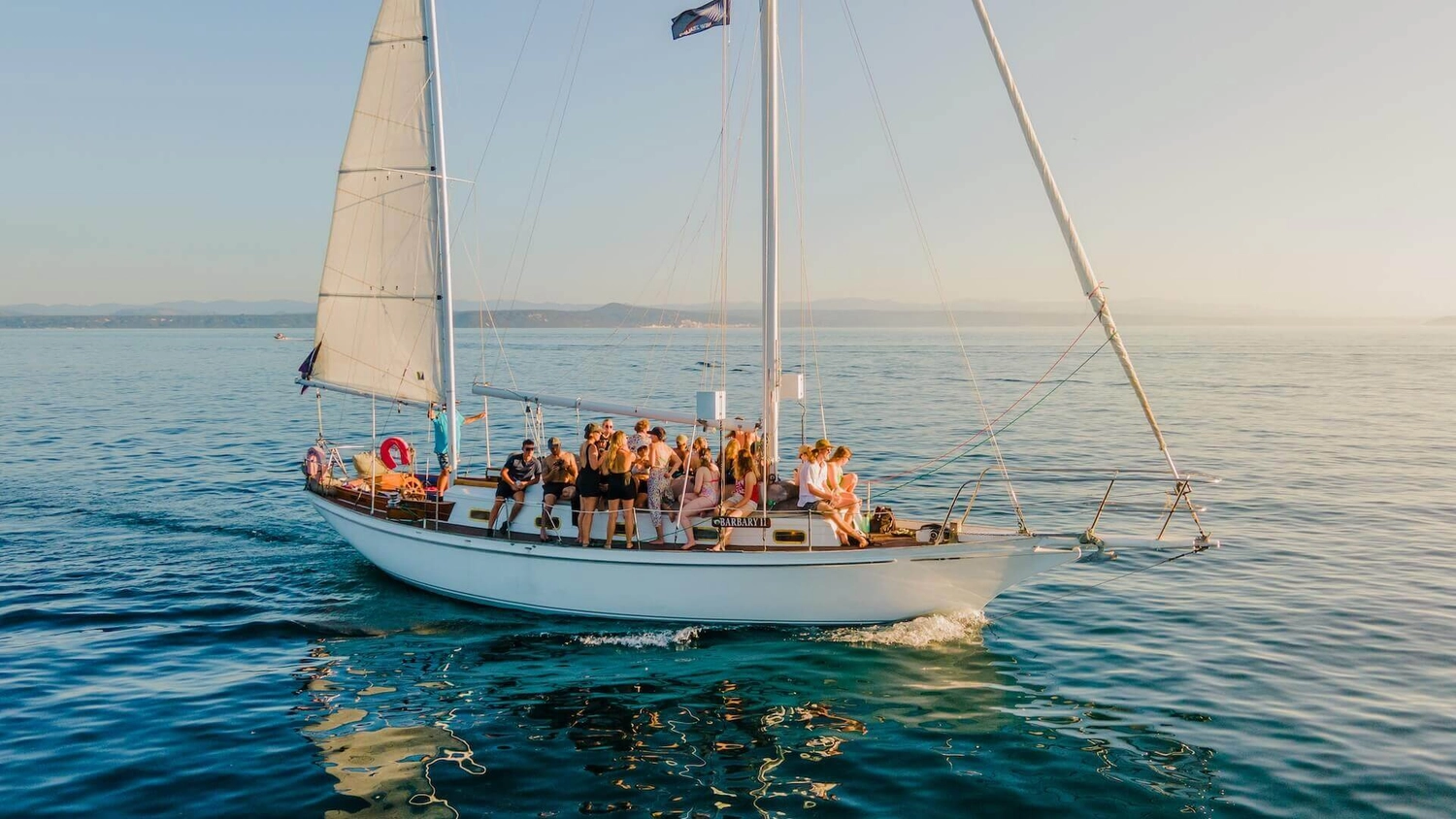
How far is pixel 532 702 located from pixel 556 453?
15.6ft

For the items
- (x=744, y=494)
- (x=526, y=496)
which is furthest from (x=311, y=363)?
(x=744, y=494)

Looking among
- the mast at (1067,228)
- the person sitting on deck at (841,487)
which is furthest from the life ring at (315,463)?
the mast at (1067,228)

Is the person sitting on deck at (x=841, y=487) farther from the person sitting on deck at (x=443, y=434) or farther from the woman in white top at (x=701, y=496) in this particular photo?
the person sitting on deck at (x=443, y=434)

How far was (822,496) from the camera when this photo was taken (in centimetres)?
1595

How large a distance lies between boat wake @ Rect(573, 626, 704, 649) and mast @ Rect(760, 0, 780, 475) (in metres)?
3.02

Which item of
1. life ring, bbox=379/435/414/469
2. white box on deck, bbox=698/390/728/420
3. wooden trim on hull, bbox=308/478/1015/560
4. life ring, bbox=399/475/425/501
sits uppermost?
white box on deck, bbox=698/390/728/420

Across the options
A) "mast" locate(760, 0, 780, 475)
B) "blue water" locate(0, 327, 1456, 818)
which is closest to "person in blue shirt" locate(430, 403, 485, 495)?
"blue water" locate(0, 327, 1456, 818)

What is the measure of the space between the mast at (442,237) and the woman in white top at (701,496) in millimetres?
5788

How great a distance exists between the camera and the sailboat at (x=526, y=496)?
15.5 metres

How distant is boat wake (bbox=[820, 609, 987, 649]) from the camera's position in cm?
1593

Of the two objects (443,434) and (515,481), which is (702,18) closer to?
(515,481)

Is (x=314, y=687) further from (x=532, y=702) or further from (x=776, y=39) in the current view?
(x=776, y=39)

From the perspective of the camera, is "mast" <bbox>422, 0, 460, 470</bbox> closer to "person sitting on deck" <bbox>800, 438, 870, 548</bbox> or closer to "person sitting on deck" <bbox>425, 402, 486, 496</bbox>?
"person sitting on deck" <bbox>425, 402, 486, 496</bbox>

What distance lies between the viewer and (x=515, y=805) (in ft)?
35.4
